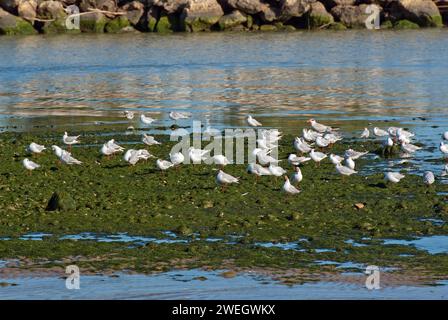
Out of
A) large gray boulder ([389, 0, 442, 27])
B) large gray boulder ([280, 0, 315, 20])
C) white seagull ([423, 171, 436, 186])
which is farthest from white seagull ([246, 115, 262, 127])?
large gray boulder ([389, 0, 442, 27])

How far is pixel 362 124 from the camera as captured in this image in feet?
89.8

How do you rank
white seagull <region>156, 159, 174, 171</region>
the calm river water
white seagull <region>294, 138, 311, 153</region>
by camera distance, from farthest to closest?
1. the calm river water
2. white seagull <region>294, 138, 311, 153</region>
3. white seagull <region>156, 159, 174, 171</region>

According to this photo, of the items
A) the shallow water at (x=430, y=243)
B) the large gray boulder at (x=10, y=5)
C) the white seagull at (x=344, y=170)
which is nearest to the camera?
the shallow water at (x=430, y=243)

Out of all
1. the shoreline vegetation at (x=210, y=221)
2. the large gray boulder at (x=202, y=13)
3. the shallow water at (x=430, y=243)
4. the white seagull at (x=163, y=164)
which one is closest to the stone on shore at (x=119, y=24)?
the large gray boulder at (x=202, y=13)

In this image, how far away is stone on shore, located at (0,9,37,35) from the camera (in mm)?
64812

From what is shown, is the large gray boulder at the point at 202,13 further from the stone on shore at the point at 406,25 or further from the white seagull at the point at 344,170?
the white seagull at the point at 344,170

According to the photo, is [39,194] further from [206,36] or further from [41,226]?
[206,36]

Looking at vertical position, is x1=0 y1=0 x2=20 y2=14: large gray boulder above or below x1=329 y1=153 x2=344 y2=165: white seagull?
below

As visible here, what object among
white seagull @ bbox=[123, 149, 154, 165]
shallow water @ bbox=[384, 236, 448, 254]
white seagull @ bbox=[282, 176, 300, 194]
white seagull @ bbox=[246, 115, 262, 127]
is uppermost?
shallow water @ bbox=[384, 236, 448, 254]

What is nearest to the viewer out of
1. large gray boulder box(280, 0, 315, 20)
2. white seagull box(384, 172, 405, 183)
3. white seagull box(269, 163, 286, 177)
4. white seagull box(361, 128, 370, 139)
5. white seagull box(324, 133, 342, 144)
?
white seagull box(384, 172, 405, 183)

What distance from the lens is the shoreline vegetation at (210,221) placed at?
14148 millimetres

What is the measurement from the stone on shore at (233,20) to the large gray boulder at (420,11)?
29.9 feet

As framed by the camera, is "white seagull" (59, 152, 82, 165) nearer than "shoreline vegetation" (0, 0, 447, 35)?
Yes

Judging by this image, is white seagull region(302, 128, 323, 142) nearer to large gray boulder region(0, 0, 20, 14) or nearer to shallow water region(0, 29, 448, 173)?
shallow water region(0, 29, 448, 173)
